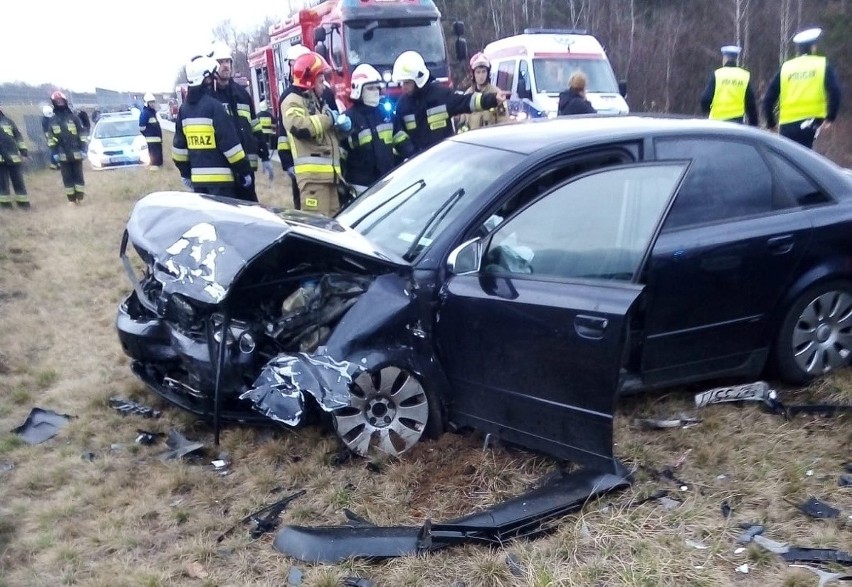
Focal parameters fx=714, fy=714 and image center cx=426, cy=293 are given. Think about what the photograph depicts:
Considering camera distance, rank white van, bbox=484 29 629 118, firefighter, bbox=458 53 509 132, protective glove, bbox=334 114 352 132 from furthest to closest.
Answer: white van, bbox=484 29 629 118
firefighter, bbox=458 53 509 132
protective glove, bbox=334 114 352 132

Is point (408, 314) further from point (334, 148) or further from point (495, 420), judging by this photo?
point (334, 148)

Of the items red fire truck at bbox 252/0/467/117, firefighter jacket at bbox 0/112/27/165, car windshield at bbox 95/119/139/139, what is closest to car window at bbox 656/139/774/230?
red fire truck at bbox 252/0/467/117

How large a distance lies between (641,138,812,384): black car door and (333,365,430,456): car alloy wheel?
1130mm

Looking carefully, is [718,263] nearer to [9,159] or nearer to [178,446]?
[178,446]

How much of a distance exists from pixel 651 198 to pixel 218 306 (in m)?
2.10

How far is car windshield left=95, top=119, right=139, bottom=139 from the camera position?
18.0 metres

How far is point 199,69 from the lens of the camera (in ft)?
19.3

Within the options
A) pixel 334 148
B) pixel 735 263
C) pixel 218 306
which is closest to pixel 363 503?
pixel 218 306

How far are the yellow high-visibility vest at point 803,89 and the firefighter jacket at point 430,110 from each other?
Result: 123 inches

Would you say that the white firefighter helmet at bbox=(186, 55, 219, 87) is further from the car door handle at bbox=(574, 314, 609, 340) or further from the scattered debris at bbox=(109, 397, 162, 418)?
the car door handle at bbox=(574, 314, 609, 340)

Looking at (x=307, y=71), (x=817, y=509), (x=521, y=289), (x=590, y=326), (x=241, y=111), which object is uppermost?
(x=307, y=71)

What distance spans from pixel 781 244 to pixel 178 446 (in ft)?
10.8

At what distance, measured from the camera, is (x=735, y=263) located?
11.6 ft

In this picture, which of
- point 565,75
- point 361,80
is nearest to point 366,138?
point 361,80
